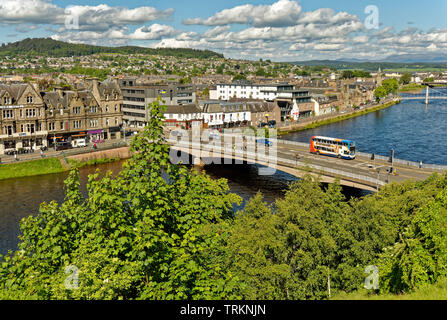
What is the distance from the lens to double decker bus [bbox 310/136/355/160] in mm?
62938

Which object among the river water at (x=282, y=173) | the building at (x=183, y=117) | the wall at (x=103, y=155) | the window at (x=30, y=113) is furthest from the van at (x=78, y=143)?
the building at (x=183, y=117)

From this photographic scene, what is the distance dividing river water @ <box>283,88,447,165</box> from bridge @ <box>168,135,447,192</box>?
2193 centimetres

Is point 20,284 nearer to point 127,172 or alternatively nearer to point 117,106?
point 127,172

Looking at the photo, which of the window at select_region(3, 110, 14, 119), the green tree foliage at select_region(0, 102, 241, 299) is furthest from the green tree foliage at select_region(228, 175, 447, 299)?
the window at select_region(3, 110, 14, 119)

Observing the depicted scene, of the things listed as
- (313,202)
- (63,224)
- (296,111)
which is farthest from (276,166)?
(296,111)

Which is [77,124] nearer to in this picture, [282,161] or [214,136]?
[214,136]

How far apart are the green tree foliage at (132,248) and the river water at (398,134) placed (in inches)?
2853

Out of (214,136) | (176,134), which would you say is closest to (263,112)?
(214,136)

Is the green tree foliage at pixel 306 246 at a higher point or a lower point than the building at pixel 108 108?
lower

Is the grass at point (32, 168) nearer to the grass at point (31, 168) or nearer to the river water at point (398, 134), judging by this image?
the grass at point (31, 168)

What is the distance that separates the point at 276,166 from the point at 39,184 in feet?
122

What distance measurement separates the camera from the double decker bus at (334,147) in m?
62.9

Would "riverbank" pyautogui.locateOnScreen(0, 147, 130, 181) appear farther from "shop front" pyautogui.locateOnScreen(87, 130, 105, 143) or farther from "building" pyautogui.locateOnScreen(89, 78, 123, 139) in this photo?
"building" pyautogui.locateOnScreen(89, 78, 123, 139)

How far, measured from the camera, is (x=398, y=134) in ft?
350
